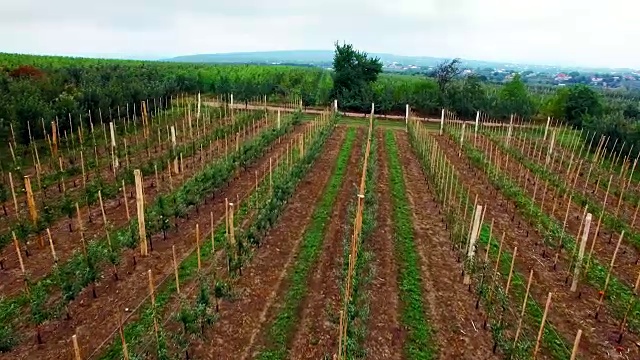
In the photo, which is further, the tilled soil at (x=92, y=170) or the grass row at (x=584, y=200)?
the tilled soil at (x=92, y=170)

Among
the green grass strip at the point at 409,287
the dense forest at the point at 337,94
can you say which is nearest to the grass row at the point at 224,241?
the green grass strip at the point at 409,287

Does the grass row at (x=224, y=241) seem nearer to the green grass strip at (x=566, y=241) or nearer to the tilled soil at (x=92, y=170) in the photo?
the tilled soil at (x=92, y=170)

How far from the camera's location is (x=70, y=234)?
10945 millimetres

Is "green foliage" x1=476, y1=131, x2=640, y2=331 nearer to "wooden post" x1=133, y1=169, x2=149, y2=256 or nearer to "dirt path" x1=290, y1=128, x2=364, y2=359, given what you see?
"dirt path" x1=290, y1=128, x2=364, y2=359

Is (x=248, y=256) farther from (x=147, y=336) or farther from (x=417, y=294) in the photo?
(x=417, y=294)

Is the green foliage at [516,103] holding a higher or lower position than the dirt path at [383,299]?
higher

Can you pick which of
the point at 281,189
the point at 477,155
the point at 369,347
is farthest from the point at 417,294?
the point at 477,155

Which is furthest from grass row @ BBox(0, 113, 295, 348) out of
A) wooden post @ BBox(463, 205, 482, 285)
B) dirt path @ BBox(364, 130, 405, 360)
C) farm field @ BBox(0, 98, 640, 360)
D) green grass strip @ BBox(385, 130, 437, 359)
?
wooden post @ BBox(463, 205, 482, 285)

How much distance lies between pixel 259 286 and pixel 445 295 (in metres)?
3.83

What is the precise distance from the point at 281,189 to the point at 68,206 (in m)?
5.60

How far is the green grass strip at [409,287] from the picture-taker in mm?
7402

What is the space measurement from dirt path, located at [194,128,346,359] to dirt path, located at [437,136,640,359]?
5306 millimetres

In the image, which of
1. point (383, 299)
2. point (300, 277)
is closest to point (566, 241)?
point (383, 299)

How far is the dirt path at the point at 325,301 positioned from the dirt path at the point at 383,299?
0.66 meters
